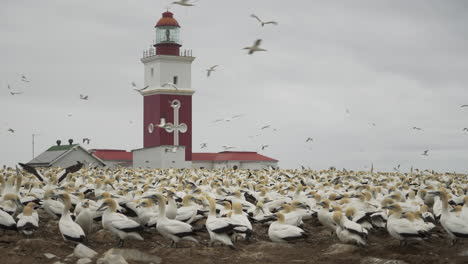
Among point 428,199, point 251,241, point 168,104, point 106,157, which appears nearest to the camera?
point 251,241

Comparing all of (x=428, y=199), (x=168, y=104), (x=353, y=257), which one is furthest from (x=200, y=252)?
(x=168, y=104)

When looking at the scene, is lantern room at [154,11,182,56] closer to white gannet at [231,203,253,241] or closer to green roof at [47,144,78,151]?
green roof at [47,144,78,151]

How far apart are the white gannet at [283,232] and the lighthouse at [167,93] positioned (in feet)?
156

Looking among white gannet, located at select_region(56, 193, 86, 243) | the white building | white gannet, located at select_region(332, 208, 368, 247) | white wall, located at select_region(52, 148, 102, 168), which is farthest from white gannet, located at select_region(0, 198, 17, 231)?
white wall, located at select_region(52, 148, 102, 168)

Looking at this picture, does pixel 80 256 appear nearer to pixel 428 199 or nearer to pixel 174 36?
pixel 428 199

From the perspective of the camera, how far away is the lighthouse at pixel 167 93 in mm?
65125

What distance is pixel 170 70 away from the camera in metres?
65.5

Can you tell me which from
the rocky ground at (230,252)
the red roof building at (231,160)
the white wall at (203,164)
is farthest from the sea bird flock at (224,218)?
the red roof building at (231,160)

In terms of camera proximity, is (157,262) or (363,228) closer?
(157,262)

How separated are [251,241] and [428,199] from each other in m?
9.85

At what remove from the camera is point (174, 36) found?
221 ft

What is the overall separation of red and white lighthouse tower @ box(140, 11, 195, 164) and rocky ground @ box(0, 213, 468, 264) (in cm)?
4782

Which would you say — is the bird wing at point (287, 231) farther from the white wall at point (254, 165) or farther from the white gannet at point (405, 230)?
the white wall at point (254, 165)

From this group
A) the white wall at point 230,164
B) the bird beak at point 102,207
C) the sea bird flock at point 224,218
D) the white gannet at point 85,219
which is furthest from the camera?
the white wall at point 230,164
